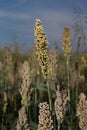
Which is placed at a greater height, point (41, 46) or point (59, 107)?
point (41, 46)

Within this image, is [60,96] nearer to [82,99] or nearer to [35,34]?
[82,99]

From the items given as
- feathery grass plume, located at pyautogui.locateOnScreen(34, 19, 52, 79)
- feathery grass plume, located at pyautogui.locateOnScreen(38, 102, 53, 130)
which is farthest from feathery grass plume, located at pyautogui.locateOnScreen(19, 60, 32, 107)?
feathery grass plume, located at pyautogui.locateOnScreen(38, 102, 53, 130)

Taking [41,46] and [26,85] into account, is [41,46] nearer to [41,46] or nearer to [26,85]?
[41,46]

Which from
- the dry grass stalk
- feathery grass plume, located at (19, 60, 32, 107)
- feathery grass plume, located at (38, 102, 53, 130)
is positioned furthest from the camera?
feathery grass plume, located at (19, 60, 32, 107)

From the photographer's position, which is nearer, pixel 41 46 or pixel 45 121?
pixel 45 121

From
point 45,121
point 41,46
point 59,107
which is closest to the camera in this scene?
point 45,121

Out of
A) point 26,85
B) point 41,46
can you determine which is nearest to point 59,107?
point 41,46

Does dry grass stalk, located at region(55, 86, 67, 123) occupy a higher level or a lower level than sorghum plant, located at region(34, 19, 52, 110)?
lower

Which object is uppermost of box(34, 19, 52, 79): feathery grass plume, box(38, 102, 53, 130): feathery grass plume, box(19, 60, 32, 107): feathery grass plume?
box(34, 19, 52, 79): feathery grass plume

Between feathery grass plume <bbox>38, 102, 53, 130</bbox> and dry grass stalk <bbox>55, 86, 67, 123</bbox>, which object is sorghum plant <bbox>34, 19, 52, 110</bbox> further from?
feathery grass plume <bbox>38, 102, 53, 130</bbox>

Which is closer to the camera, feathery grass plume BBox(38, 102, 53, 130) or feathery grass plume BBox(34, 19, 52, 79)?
feathery grass plume BBox(38, 102, 53, 130)

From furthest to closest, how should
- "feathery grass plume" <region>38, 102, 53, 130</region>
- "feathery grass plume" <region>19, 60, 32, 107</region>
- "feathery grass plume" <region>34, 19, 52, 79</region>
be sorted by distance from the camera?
"feathery grass plume" <region>19, 60, 32, 107</region>, "feathery grass plume" <region>34, 19, 52, 79</region>, "feathery grass plume" <region>38, 102, 53, 130</region>

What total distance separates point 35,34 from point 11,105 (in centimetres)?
371

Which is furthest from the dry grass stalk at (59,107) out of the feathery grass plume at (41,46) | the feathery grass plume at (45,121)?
the feathery grass plume at (45,121)
